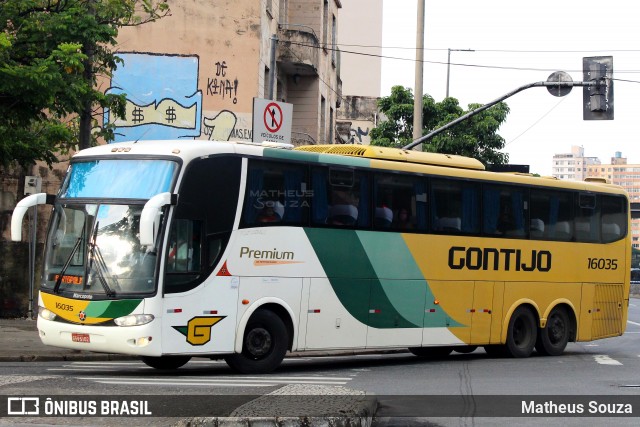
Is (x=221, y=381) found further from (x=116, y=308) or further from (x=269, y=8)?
(x=269, y=8)

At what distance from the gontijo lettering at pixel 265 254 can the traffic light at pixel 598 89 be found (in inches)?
421

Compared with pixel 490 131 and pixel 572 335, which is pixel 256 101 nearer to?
pixel 572 335

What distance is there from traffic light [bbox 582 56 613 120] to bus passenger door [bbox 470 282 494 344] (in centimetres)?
656

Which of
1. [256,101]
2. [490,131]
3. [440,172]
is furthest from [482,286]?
[490,131]

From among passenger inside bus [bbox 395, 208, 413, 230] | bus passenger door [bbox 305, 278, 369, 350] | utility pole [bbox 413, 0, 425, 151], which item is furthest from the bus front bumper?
utility pole [bbox 413, 0, 425, 151]

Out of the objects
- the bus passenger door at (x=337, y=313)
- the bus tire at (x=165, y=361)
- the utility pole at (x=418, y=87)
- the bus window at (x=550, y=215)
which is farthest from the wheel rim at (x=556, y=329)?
the bus tire at (x=165, y=361)

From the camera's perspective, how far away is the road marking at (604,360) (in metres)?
20.0

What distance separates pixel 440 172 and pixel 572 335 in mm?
5326

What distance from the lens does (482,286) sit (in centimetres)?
1997

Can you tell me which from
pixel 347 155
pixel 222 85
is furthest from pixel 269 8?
pixel 347 155

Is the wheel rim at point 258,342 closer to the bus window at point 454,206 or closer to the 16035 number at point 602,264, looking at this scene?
the bus window at point 454,206

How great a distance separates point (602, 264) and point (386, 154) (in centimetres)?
680

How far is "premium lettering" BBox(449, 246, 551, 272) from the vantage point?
1939 cm

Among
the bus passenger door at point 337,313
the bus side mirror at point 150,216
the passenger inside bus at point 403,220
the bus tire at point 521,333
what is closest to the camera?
the bus side mirror at point 150,216
